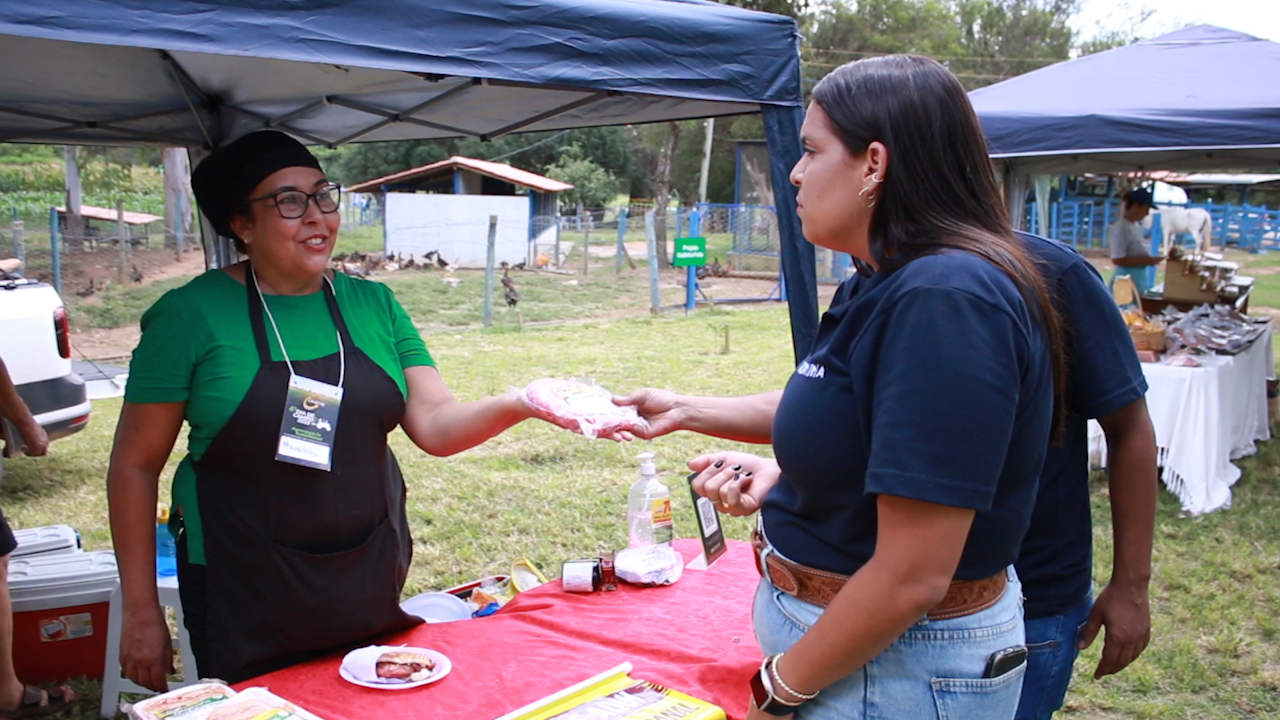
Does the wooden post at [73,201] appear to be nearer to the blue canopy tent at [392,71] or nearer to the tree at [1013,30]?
the blue canopy tent at [392,71]

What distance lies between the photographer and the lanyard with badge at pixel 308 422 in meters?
2.03

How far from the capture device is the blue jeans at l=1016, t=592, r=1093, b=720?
170 cm

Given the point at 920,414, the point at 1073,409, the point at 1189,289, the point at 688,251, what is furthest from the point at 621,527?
the point at 688,251

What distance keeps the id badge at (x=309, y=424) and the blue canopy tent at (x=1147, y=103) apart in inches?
178

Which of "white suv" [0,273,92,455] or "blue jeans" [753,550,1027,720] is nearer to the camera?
"blue jeans" [753,550,1027,720]

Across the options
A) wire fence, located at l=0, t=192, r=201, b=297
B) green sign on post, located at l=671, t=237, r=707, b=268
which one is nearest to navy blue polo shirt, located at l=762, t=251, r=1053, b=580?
green sign on post, located at l=671, t=237, r=707, b=268

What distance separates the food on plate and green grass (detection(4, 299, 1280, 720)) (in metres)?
1.67

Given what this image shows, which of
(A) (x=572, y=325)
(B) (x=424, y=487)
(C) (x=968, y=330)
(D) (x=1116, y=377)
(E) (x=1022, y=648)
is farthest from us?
(A) (x=572, y=325)

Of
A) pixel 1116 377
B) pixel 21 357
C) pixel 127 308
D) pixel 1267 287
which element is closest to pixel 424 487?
pixel 21 357

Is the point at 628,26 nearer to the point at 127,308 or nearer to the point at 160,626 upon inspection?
the point at 160,626

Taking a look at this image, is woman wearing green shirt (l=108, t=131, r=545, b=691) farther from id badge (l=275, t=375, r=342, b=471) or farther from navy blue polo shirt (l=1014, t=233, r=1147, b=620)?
navy blue polo shirt (l=1014, t=233, r=1147, b=620)

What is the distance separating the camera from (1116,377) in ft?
5.27

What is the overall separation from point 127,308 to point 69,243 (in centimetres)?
245

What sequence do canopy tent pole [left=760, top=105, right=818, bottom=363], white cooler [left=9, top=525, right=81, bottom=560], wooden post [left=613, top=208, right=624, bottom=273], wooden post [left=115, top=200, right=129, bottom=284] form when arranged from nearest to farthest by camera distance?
canopy tent pole [left=760, top=105, right=818, bottom=363]
white cooler [left=9, top=525, right=81, bottom=560]
wooden post [left=115, top=200, right=129, bottom=284]
wooden post [left=613, top=208, right=624, bottom=273]
